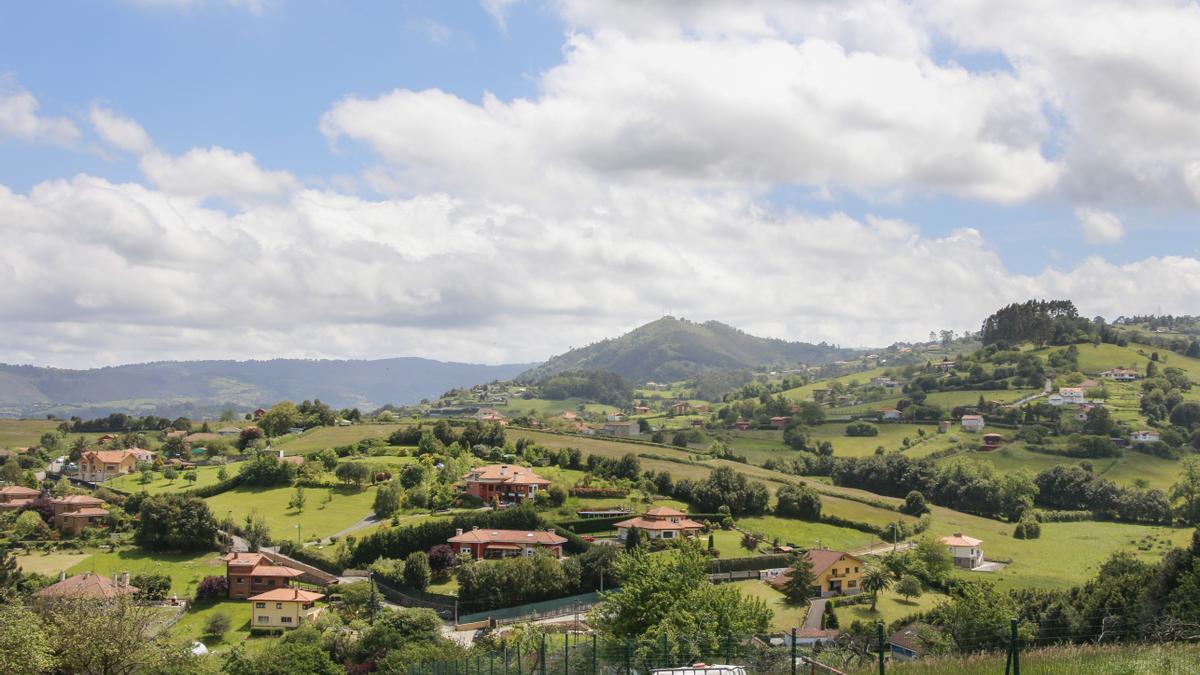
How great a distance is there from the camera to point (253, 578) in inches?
2010

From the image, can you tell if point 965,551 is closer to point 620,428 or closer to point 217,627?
point 217,627

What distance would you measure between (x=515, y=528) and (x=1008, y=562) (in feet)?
102

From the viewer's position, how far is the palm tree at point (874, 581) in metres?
49.1

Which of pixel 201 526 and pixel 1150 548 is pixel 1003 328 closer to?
pixel 1150 548

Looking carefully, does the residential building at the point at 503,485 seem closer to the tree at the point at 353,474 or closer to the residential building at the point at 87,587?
the tree at the point at 353,474

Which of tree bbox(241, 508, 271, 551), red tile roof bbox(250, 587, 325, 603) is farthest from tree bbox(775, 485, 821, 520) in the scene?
tree bbox(241, 508, 271, 551)

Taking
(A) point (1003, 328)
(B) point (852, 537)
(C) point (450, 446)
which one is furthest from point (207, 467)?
(A) point (1003, 328)

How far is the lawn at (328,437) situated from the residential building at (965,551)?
1948 inches

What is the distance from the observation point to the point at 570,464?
79.0 metres

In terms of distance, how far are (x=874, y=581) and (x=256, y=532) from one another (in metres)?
35.8

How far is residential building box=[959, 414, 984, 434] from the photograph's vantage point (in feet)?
351

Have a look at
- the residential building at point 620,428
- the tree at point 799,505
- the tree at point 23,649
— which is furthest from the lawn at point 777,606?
the residential building at point 620,428

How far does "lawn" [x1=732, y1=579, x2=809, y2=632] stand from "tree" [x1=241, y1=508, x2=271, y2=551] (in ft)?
92.0

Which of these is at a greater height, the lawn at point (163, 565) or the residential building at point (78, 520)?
the residential building at point (78, 520)
